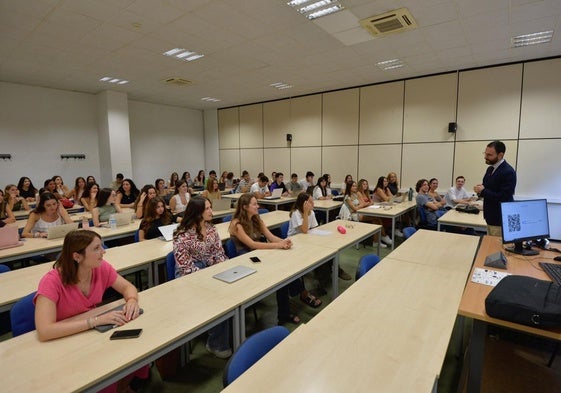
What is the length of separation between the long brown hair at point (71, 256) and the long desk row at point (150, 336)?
250 millimetres

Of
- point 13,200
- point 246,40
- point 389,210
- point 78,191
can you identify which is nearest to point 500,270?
point 389,210

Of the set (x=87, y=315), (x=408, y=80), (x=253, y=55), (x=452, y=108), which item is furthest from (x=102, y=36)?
(x=452, y=108)

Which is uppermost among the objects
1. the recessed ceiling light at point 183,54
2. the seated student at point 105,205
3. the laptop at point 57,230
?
the recessed ceiling light at point 183,54

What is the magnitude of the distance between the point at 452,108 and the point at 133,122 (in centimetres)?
931

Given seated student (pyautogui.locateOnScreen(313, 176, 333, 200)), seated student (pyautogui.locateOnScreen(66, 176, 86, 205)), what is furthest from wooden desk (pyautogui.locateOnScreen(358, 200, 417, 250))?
seated student (pyautogui.locateOnScreen(66, 176, 86, 205))

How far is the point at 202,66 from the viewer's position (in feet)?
20.9

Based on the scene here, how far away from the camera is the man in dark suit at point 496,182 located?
3.14m

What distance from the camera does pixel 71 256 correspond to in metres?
1.79

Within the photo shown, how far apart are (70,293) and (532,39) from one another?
7.19 metres

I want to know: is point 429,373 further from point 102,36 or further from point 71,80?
point 71,80

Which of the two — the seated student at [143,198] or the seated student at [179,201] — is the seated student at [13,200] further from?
the seated student at [179,201]

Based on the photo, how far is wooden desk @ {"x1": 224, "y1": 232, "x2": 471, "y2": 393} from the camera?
1257 millimetres

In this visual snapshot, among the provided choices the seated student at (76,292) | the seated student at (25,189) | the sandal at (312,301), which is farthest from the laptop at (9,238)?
the seated student at (25,189)

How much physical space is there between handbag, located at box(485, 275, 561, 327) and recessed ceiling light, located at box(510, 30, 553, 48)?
5.03 m
